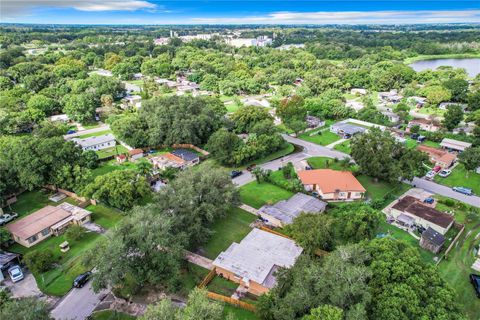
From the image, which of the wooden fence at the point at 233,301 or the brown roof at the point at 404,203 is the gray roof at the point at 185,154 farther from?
the brown roof at the point at 404,203

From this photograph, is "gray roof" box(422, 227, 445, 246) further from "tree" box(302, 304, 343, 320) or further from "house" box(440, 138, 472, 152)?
"house" box(440, 138, 472, 152)

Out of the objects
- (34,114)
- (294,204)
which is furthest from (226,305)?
(34,114)

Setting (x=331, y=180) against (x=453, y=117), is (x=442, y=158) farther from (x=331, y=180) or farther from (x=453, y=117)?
(x=331, y=180)

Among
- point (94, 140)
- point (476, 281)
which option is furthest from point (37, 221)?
point (476, 281)

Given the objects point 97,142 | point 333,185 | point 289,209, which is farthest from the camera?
point 97,142

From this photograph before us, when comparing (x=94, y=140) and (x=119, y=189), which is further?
(x=94, y=140)

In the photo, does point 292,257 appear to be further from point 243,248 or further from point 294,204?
point 294,204
